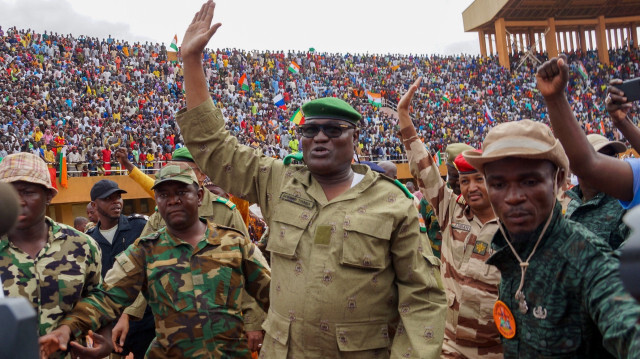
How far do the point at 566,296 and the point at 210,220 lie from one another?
306 cm

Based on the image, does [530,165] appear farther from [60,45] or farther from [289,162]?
[60,45]

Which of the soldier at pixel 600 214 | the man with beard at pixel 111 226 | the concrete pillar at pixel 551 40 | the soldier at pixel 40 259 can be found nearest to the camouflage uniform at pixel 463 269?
the soldier at pixel 600 214

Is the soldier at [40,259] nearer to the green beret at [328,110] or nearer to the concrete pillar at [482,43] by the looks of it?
the green beret at [328,110]

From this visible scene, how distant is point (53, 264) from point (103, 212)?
2.63m

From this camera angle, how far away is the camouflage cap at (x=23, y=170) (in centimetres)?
271

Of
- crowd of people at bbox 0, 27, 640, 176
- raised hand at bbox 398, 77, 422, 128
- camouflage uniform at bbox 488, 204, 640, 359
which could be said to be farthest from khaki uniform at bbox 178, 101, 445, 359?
crowd of people at bbox 0, 27, 640, 176

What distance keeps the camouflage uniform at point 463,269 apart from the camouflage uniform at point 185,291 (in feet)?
3.47

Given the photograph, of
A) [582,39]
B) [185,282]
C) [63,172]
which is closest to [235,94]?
[63,172]

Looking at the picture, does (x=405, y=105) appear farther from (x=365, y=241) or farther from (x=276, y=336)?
(x=276, y=336)

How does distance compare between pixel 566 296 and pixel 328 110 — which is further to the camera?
pixel 328 110

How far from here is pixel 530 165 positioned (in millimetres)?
1690

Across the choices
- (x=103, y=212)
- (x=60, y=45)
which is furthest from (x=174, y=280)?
(x=60, y=45)

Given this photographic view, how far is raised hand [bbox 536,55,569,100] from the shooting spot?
1.73 m

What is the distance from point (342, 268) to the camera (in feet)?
7.61
